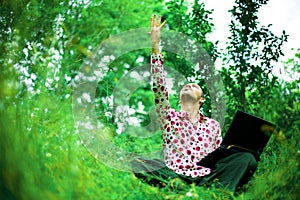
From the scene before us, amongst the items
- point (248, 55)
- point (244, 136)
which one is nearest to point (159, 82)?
point (244, 136)

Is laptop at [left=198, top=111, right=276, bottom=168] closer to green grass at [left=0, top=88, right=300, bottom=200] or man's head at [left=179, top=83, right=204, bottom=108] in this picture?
green grass at [left=0, top=88, right=300, bottom=200]

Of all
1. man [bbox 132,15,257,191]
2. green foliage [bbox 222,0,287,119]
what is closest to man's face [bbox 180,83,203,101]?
man [bbox 132,15,257,191]

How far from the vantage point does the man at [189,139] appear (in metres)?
2.66

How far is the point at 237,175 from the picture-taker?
2637 millimetres

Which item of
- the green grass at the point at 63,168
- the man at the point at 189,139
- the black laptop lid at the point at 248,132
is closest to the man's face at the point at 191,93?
the man at the point at 189,139

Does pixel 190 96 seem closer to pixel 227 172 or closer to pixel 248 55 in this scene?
pixel 227 172

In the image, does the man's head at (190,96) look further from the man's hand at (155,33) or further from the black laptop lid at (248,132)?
the black laptop lid at (248,132)

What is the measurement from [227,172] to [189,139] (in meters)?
0.47

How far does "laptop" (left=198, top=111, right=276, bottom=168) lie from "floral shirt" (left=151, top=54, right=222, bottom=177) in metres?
0.15

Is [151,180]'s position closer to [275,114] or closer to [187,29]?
[275,114]

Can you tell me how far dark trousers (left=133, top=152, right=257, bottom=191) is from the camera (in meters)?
2.63

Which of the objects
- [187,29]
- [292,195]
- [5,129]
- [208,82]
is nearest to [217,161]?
[292,195]

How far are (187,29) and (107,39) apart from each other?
2.65 feet

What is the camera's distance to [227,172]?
2.67 metres
